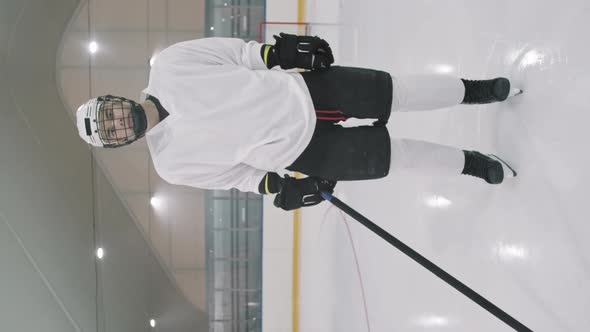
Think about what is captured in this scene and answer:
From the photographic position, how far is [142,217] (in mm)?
2967

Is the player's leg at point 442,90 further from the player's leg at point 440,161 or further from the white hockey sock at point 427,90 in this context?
the player's leg at point 440,161

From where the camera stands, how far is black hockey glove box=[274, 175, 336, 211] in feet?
5.20

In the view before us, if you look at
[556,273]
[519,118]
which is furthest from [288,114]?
[556,273]

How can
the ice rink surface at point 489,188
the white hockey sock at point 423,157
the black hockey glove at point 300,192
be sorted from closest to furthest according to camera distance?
the ice rink surface at point 489,188 < the white hockey sock at point 423,157 < the black hockey glove at point 300,192

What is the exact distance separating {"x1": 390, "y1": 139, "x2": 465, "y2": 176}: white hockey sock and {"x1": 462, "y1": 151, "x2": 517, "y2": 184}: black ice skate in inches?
1.2

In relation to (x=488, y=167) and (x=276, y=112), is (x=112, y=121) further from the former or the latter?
(x=488, y=167)

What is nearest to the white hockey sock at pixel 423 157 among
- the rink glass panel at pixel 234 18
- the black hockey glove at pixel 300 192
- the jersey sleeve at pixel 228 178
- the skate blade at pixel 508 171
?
the skate blade at pixel 508 171

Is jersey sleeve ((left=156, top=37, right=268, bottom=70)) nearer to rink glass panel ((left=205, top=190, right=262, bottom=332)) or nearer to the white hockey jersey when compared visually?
the white hockey jersey

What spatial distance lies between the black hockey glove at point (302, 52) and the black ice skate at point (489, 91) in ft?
1.54

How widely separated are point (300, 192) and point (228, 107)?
1.35ft

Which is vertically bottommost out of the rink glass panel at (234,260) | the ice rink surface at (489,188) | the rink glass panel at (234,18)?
the rink glass panel at (234,260)

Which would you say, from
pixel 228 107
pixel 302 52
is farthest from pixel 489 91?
pixel 228 107

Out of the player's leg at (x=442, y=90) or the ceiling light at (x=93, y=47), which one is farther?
the ceiling light at (x=93, y=47)

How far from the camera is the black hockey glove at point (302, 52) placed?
4.43 ft
